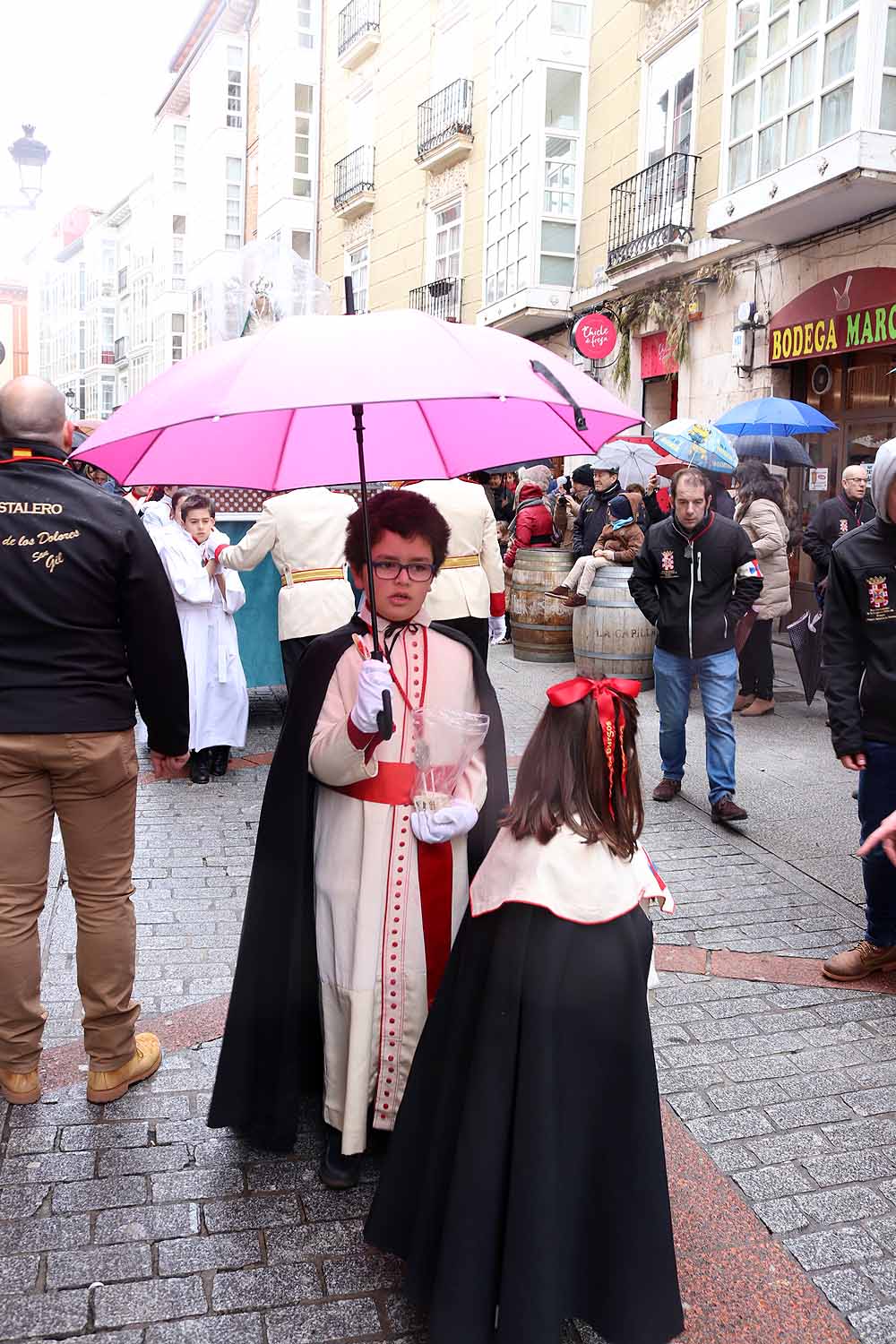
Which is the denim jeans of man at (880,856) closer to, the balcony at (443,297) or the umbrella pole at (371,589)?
the umbrella pole at (371,589)

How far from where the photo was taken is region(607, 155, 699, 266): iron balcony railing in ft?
48.0

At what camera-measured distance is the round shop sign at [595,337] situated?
15.2 meters

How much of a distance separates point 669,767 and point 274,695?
4.12m

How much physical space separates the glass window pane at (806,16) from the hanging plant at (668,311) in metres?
2.82

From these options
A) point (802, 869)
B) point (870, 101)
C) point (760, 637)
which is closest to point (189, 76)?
point (870, 101)

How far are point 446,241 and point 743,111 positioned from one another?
10.5m

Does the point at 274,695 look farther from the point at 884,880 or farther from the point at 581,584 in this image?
the point at 884,880

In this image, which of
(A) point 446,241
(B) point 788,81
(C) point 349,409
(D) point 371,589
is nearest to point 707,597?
(C) point 349,409

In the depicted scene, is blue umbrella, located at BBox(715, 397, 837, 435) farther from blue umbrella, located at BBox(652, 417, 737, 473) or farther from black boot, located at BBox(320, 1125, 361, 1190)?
black boot, located at BBox(320, 1125, 361, 1190)

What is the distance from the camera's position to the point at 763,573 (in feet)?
30.4


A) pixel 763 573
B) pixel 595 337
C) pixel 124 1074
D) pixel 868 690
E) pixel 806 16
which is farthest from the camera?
pixel 595 337

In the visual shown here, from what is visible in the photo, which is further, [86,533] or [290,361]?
[86,533]

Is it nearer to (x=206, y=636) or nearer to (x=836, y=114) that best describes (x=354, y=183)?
(x=836, y=114)

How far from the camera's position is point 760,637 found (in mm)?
8992
